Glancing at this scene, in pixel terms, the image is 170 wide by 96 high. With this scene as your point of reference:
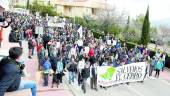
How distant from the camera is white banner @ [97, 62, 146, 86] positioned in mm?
20203

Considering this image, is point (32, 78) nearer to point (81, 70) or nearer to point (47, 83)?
point (47, 83)

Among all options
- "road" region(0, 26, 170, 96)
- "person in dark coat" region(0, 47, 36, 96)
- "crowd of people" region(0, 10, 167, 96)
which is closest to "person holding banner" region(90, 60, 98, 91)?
"crowd of people" region(0, 10, 167, 96)

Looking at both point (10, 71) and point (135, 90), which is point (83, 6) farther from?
point (10, 71)

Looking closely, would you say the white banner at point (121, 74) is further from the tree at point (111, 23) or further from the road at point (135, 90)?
the tree at point (111, 23)

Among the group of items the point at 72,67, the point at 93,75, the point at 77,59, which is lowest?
the point at 93,75

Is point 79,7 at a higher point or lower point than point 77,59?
higher

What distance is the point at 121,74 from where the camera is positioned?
70.5 ft

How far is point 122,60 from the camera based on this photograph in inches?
937

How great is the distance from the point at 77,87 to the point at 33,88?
11.2m

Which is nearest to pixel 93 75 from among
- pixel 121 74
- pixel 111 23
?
pixel 121 74

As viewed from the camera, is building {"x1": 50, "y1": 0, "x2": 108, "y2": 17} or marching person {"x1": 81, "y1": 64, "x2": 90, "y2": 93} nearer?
marching person {"x1": 81, "y1": 64, "x2": 90, "y2": 93}

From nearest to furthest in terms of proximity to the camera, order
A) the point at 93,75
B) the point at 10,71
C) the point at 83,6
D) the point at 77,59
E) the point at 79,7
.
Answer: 1. the point at 10,71
2. the point at 93,75
3. the point at 77,59
4. the point at 83,6
5. the point at 79,7

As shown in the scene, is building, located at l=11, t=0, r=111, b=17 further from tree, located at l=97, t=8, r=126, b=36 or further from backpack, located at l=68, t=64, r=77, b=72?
backpack, located at l=68, t=64, r=77, b=72

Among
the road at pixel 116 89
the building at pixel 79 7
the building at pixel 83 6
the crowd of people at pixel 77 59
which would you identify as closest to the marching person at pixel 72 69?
the crowd of people at pixel 77 59
